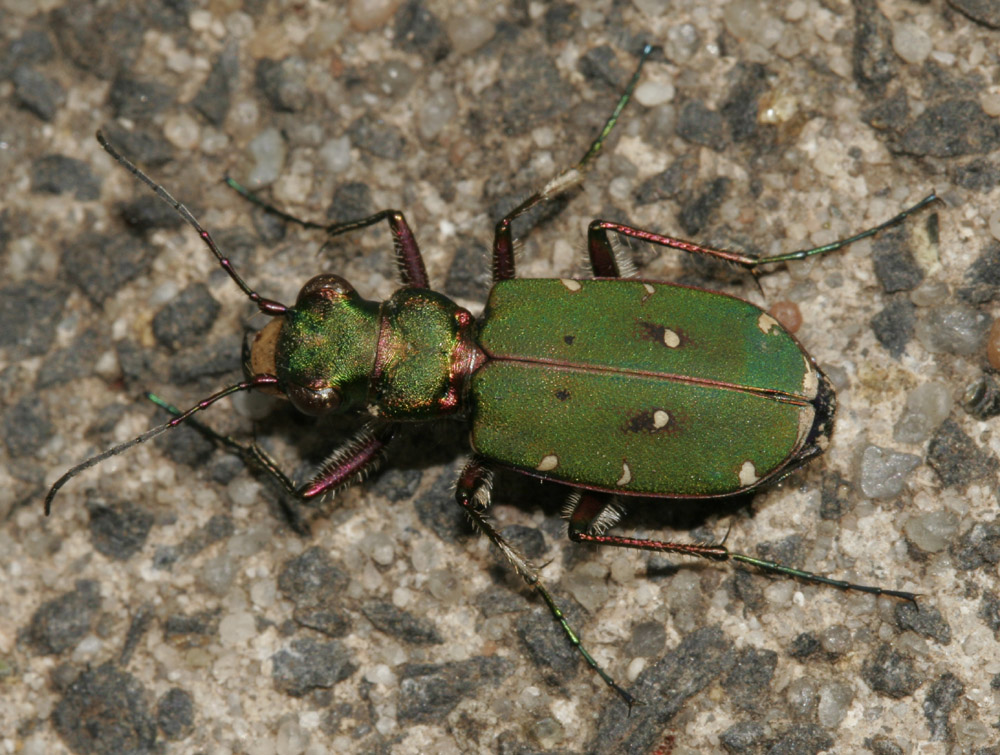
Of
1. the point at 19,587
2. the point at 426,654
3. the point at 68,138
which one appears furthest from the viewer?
the point at 68,138

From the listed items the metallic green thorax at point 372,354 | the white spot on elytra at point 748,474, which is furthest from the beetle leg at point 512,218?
the white spot on elytra at point 748,474

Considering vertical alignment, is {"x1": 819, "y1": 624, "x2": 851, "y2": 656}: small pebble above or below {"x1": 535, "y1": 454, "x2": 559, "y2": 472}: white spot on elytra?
below

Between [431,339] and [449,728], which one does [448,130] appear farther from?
[449,728]

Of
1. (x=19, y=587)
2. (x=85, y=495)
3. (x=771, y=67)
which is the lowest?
(x=19, y=587)

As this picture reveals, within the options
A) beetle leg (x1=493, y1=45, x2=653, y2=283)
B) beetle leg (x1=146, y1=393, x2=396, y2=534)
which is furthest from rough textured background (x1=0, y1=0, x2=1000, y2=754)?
beetle leg (x1=493, y1=45, x2=653, y2=283)

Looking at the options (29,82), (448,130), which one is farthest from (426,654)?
(29,82)

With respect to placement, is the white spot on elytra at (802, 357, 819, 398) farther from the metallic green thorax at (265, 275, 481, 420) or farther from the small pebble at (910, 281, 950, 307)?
the metallic green thorax at (265, 275, 481, 420)
